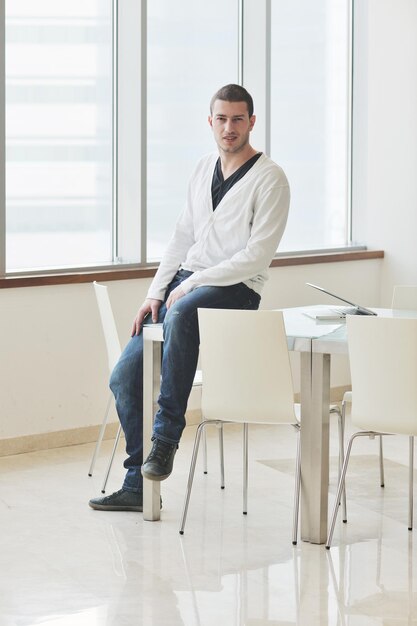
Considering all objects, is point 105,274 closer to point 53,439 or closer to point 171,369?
point 53,439

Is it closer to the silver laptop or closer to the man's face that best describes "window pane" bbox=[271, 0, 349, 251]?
the silver laptop

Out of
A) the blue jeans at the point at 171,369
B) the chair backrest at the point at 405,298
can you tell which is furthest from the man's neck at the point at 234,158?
the chair backrest at the point at 405,298

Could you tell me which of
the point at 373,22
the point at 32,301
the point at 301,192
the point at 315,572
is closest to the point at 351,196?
the point at 301,192

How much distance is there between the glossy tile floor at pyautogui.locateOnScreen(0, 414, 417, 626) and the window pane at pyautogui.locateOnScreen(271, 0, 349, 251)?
2.13 m

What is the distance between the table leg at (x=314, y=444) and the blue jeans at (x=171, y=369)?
0.42 metres

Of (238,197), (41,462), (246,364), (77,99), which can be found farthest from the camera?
(77,99)

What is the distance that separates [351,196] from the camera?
6.91 m

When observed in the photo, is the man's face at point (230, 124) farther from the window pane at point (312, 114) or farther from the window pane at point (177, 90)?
the window pane at point (312, 114)

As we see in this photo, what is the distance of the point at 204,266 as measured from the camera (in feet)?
14.0

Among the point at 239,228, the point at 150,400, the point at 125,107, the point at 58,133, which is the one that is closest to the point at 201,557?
the point at 150,400

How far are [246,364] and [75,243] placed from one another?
1966 millimetres

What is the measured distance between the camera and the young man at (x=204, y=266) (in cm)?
397

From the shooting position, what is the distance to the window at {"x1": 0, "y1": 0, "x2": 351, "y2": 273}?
5.34 metres

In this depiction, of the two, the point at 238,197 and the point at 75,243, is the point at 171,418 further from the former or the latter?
the point at 75,243
